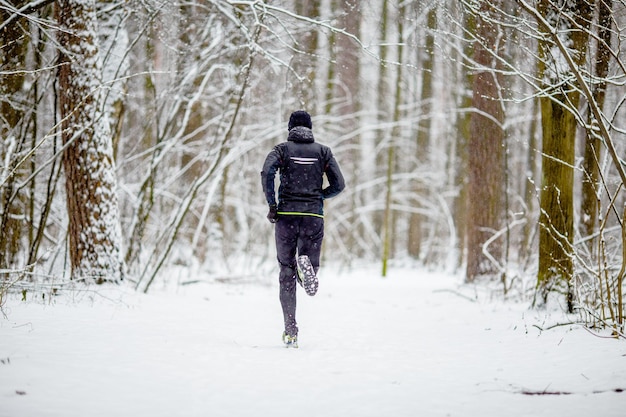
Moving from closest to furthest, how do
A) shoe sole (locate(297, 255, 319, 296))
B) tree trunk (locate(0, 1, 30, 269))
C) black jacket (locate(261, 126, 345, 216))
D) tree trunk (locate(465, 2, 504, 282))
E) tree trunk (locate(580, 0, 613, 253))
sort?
shoe sole (locate(297, 255, 319, 296))
black jacket (locate(261, 126, 345, 216))
tree trunk (locate(580, 0, 613, 253))
tree trunk (locate(0, 1, 30, 269))
tree trunk (locate(465, 2, 504, 282))

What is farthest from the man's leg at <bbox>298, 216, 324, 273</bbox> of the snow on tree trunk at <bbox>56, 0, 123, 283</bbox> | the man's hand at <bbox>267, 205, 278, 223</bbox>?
the snow on tree trunk at <bbox>56, 0, 123, 283</bbox>

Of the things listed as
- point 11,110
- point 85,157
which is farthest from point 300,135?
point 11,110

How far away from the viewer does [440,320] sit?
651 cm

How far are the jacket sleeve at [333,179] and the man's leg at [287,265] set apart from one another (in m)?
0.43

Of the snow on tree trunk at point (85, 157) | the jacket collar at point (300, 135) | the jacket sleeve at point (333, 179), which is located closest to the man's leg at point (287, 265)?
the jacket sleeve at point (333, 179)

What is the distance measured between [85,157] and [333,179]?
3.25 meters

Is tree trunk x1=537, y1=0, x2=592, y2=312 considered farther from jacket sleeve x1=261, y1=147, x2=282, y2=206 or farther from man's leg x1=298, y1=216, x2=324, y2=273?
jacket sleeve x1=261, y1=147, x2=282, y2=206

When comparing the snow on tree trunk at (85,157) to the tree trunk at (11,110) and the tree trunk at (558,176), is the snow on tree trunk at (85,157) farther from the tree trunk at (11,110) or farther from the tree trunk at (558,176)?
the tree trunk at (558,176)

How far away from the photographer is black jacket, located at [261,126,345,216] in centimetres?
460

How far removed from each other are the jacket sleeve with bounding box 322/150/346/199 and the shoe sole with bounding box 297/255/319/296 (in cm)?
64

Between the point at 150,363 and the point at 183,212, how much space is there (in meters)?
Answer: 3.72

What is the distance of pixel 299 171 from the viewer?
15.3ft

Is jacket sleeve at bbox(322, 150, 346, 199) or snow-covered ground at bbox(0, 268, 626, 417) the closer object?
snow-covered ground at bbox(0, 268, 626, 417)

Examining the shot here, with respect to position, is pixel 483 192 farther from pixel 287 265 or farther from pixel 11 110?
pixel 11 110
